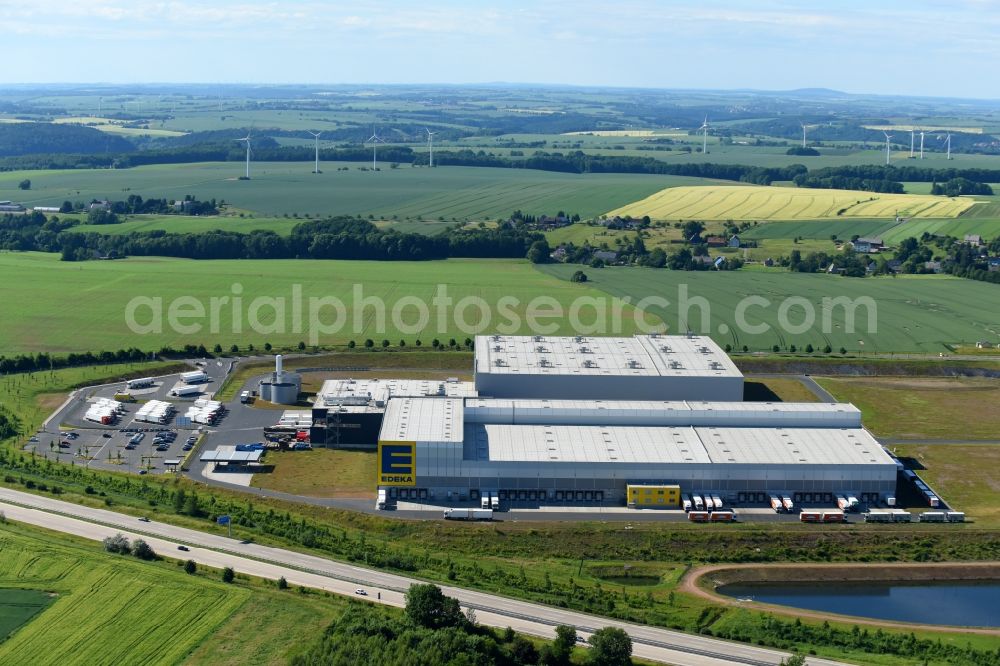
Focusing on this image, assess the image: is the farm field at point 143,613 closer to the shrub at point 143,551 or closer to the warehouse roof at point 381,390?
the shrub at point 143,551

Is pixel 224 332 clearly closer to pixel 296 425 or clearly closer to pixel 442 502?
pixel 296 425

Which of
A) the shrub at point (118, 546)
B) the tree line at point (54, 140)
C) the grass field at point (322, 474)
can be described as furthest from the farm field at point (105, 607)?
the tree line at point (54, 140)

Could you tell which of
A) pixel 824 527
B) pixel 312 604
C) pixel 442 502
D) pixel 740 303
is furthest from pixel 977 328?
pixel 312 604

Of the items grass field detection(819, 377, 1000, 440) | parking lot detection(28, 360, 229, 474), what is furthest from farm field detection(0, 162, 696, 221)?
grass field detection(819, 377, 1000, 440)

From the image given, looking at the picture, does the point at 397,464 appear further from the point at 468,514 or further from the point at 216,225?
the point at 216,225

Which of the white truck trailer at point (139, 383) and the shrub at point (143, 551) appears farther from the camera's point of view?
the white truck trailer at point (139, 383)

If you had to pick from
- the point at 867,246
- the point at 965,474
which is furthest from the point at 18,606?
the point at 867,246

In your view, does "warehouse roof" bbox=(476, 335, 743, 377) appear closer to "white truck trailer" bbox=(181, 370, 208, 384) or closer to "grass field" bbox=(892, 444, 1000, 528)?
"grass field" bbox=(892, 444, 1000, 528)
